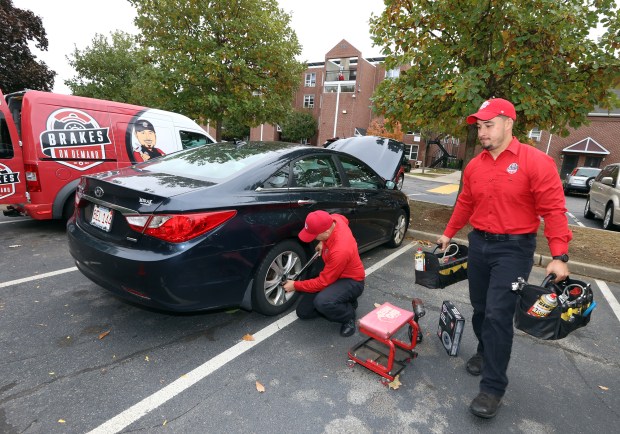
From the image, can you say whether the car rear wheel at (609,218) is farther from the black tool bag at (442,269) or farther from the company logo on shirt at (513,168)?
the company logo on shirt at (513,168)

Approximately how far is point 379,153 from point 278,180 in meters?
5.35

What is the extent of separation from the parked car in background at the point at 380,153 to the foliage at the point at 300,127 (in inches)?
1247

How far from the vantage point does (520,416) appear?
7.61 ft

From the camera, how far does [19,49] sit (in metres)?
18.7

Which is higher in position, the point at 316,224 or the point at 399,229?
the point at 316,224

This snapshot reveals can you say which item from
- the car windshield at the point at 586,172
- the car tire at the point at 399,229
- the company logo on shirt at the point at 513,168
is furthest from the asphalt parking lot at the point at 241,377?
the car windshield at the point at 586,172

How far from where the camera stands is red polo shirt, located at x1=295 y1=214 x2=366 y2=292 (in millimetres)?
3008

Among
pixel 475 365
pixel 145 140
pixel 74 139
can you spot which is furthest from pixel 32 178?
pixel 475 365

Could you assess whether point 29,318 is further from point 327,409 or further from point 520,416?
point 520,416

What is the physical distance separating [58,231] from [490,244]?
6249 millimetres

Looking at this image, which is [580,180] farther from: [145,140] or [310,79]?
[310,79]

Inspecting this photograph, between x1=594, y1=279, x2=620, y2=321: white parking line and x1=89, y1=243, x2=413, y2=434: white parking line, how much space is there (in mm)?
3770

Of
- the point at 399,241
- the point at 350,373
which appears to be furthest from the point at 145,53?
the point at 350,373

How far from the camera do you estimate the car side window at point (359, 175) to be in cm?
437
